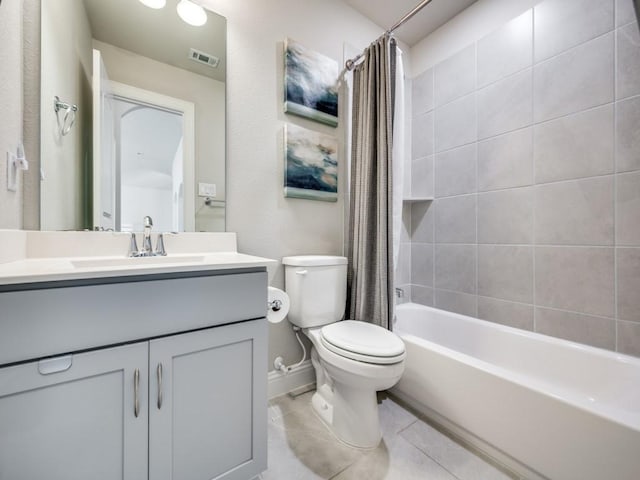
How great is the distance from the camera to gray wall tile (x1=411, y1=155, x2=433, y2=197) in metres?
2.07

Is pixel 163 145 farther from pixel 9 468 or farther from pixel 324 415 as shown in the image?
pixel 324 415

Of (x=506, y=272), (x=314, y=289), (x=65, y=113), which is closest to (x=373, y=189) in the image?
(x=314, y=289)

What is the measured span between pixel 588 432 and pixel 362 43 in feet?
7.94

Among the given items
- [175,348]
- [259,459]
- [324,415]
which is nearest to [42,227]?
[175,348]

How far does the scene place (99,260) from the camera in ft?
3.40

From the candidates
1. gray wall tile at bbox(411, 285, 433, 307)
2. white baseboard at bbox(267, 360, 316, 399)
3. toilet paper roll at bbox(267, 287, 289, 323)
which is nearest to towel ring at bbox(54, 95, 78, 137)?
toilet paper roll at bbox(267, 287, 289, 323)

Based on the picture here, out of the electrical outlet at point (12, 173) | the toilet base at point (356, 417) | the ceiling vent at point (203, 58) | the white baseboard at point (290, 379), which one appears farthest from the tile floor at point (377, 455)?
the ceiling vent at point (203, 58)

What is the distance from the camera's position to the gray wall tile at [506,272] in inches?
61.1

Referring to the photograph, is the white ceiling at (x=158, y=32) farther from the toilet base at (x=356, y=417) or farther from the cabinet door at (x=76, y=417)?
the toilet base at (x=356, y=417)

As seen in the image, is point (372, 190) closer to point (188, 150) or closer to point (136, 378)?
point (188, 150)

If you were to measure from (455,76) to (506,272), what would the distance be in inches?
55.8

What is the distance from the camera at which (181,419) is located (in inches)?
32.1

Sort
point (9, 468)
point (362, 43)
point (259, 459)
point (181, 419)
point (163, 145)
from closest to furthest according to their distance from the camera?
point (9, 468) → point (181, 419) → point (259, 459) → point (163, 145) → point (362, 43)

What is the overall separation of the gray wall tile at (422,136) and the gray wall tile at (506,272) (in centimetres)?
87
